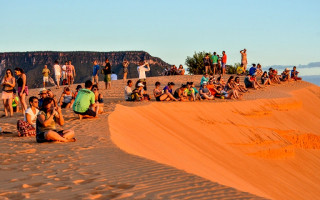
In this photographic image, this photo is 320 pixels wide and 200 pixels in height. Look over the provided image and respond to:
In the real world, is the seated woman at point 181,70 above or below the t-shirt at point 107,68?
below

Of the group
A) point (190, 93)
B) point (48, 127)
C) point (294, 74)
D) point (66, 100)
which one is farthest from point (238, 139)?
point (294, 74)

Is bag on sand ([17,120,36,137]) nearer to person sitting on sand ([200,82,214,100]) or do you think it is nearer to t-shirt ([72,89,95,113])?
t-shirt ([72,89,95,113])

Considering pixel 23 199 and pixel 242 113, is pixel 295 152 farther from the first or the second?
pixel 23 199

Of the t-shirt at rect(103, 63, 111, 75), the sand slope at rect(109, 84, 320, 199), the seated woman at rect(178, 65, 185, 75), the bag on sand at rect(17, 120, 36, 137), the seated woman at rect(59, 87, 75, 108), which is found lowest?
the sand slope at rect(109, 84, 320, 199)

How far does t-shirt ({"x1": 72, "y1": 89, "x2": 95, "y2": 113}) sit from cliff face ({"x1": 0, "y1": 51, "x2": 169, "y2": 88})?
238 feet

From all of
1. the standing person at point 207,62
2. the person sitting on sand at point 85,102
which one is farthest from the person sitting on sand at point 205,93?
the standing person at point 207,62

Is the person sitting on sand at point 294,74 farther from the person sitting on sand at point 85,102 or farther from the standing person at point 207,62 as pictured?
the person sitting on sand at point 85,102

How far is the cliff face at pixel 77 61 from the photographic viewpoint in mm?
90812

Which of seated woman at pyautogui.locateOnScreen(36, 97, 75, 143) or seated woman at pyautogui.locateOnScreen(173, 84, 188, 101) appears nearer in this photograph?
seated woman at pyautogui.locateOnScreen(36, 97, 75, 143)

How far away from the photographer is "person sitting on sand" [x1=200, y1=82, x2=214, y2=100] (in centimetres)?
2373

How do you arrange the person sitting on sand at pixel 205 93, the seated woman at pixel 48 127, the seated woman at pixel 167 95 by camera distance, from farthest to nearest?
the person sitting on sand at pixel 205 93
the seated woman at pixel 167 95
the seated woman at pixel 48 127

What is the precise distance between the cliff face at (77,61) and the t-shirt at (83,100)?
7244 cm

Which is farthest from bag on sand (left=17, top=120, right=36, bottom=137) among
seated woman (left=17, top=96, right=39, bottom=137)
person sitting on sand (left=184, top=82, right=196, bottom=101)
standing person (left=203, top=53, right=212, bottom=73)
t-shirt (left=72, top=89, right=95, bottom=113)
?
standing person (left=203, top=53, right=212, bottom=73)

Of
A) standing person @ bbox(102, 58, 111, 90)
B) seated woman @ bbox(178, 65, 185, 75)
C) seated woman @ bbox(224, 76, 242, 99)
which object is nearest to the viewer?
seated woman @ bbox(224, 76, 242, 99)
